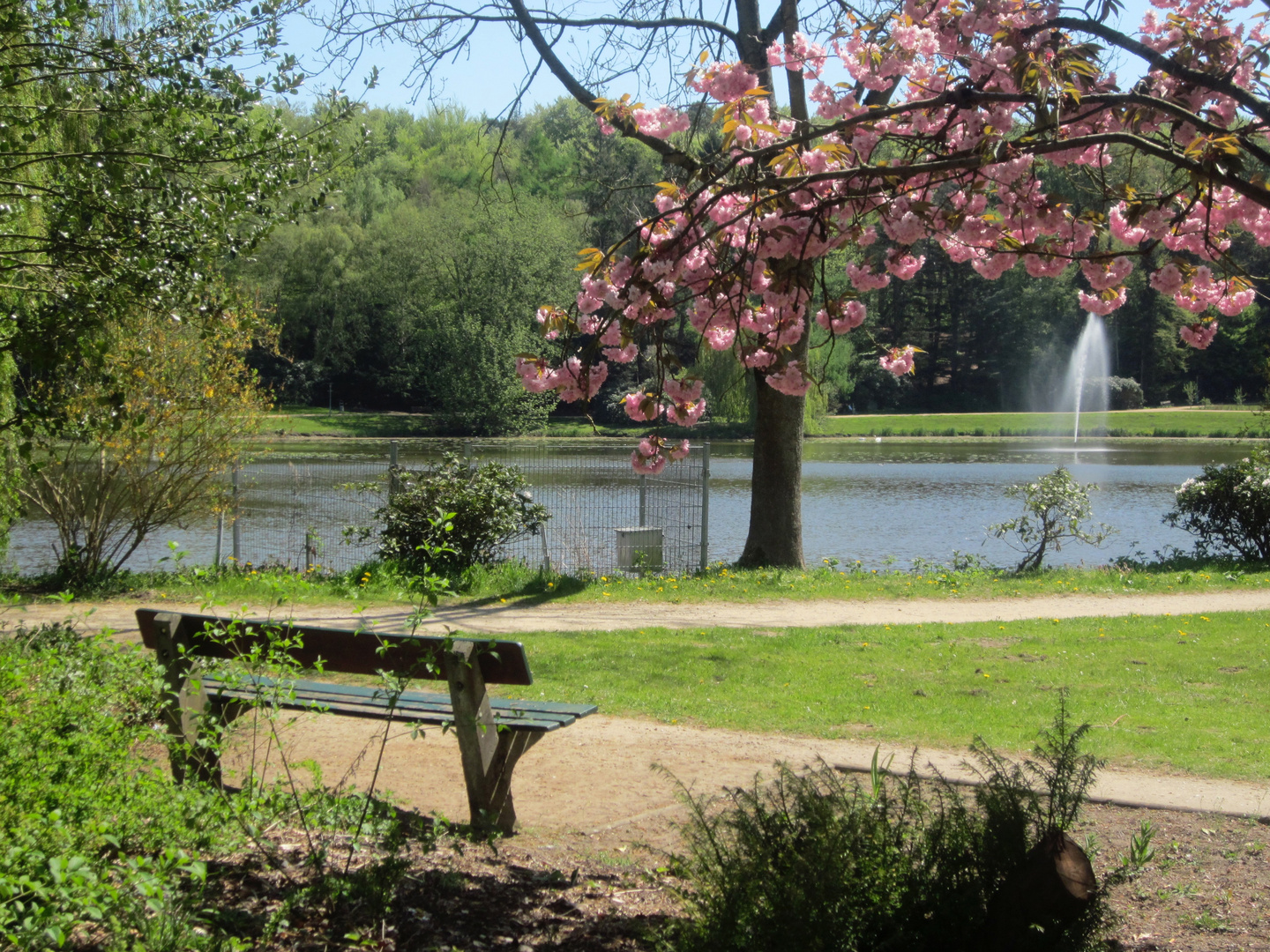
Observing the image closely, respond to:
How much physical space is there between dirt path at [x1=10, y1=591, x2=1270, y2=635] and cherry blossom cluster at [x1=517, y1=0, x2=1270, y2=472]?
4760 mm

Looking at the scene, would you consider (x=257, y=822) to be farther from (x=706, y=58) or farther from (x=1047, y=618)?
(x=1047, y=618)

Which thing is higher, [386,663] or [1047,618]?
[386,663]

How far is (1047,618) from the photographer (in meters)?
10.4

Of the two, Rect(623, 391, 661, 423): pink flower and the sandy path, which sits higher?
Rect(623, 391, 661, 423): pink flower

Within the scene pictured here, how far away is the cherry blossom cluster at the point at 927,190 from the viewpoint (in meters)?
4.27

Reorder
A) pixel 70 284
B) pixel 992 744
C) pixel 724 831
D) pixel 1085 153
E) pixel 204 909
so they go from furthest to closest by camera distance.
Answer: pixel 992 744
pixel 70 284
pixel 1085 153
pixel 724 831
pixel 204 909

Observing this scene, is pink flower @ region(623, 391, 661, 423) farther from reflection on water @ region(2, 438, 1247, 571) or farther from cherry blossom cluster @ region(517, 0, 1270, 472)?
reflection on water @ region(2, 438, 1247, 571)

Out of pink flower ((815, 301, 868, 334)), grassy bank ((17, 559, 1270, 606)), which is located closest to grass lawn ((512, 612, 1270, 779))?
grassy bank ((17, 559, 1270, 606))

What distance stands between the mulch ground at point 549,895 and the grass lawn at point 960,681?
151 cm

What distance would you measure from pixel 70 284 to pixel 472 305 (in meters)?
46.4

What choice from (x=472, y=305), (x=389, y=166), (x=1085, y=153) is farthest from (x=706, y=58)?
(x=389, y=166)

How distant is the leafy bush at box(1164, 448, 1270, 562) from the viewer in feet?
46.5

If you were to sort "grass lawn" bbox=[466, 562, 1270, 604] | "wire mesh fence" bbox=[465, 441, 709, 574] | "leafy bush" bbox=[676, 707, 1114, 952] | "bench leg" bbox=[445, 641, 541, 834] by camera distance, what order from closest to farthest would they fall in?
1. "leafy bush" bbox=[676, 707, 1114, 952]
2. "bench leg" bbox=[445, 641, 541, 834]
3. "grass lawn" bbox=[466, 562, 1270, 604]
4. "wire mesh fence" bbox=[465, 441, 709, 574]

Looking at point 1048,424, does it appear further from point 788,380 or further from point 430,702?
point 430,702
